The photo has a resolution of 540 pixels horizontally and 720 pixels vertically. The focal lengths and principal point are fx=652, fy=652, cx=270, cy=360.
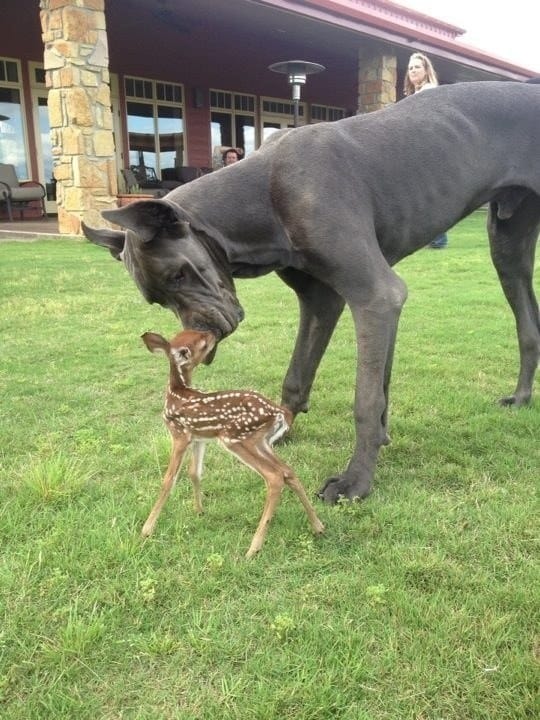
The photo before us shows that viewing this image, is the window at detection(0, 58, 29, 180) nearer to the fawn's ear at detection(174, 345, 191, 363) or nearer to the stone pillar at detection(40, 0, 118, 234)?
the stone pillar at detection(40, 0, 118, 234)

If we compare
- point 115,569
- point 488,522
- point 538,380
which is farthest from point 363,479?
point 538,380

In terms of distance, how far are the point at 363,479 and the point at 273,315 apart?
404 cm

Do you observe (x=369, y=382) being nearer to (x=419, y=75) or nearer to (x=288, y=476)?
(x=288, y=476)

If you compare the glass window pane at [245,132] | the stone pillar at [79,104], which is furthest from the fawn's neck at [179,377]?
the glass window pane at [245,132]

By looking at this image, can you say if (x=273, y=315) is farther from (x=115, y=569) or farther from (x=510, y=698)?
(x=510, y=698)

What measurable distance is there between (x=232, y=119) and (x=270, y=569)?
20427 millimetres

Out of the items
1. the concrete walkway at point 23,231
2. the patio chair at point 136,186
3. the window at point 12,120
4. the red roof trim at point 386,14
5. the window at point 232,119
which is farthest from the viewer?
the window at point 232,119

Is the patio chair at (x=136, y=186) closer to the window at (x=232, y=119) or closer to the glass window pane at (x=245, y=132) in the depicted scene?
the window at (x=232, y=119)

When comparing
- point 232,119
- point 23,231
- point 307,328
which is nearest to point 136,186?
point 23,231

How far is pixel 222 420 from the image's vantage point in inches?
98.4

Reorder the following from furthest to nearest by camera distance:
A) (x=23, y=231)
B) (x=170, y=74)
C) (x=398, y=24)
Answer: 1. (x=170, y=74)
2. (x=398, y=24)
3. (x=23, y=231)

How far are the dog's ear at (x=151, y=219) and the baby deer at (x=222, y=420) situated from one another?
442 mm

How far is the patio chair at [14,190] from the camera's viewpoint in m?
15.3

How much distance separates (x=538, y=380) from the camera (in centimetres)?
488
